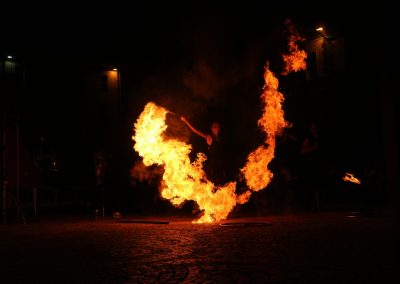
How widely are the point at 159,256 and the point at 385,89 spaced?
694cm

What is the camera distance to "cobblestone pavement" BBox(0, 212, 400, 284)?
6422 millimetres

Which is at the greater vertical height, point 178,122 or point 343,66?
point 343,66

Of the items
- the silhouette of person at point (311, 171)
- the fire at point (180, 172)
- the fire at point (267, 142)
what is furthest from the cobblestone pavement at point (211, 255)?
the silhouette of person at point (311, 171)

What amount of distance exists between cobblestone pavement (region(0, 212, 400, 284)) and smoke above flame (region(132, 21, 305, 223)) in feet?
7.11

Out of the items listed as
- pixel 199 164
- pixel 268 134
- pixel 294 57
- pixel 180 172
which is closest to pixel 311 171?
pixel 268 134

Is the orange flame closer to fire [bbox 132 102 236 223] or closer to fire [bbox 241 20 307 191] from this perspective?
fire [bbox 241 20 307 191]

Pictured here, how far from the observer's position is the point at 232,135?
22625mm

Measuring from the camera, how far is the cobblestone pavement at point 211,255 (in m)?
6.42

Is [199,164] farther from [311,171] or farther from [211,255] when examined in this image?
[211,255]

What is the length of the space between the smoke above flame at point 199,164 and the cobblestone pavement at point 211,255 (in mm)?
2168

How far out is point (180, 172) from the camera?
1559 centimetres

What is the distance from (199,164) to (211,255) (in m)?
7.74

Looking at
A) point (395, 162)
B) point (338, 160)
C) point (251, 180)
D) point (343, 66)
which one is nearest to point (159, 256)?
point (395, 162)

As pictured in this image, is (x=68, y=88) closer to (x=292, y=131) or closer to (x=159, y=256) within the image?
(x=292, y=131)
